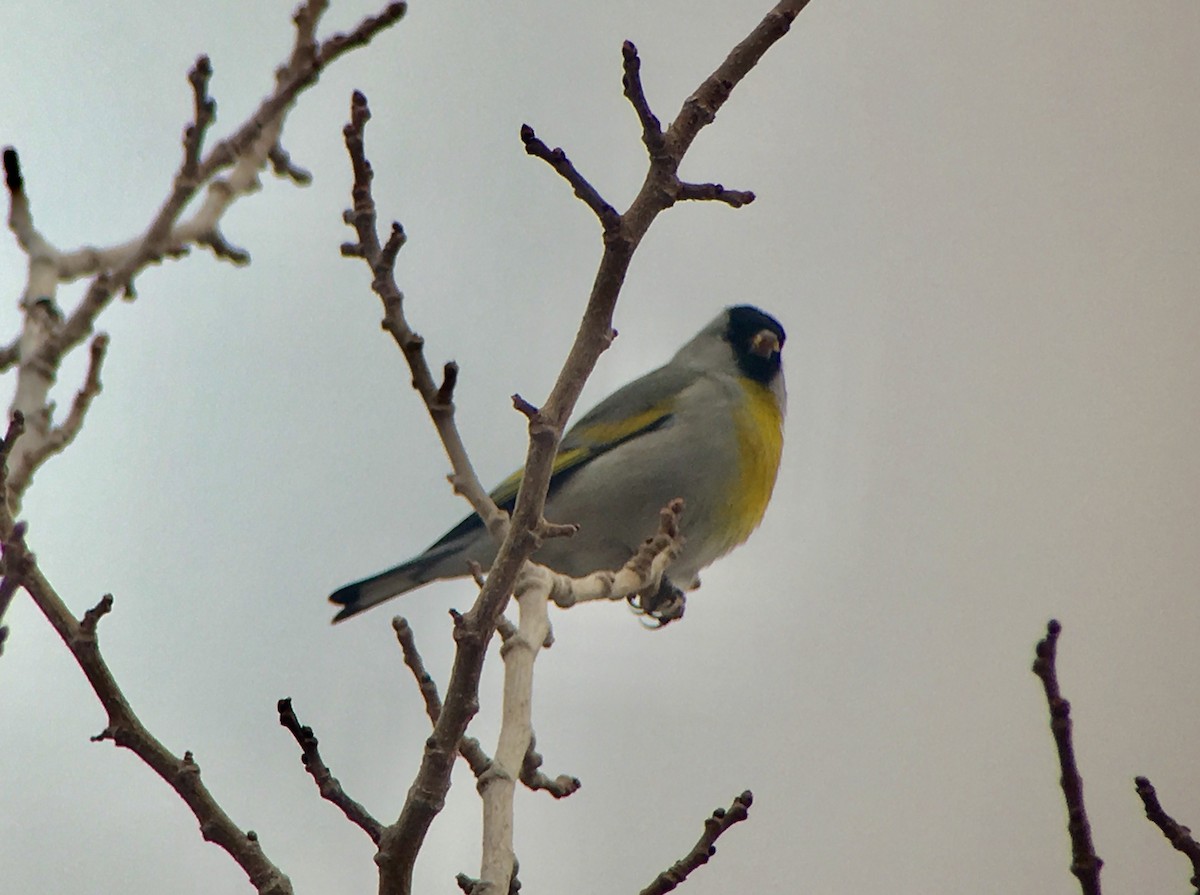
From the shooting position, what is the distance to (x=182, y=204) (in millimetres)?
2002

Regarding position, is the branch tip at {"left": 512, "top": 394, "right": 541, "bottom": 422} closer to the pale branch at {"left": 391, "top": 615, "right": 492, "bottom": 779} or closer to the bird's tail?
the pale branch at {"left": 391, "top": 615, "right": 492, "bottom": 779}

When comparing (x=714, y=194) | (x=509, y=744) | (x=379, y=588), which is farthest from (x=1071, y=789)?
(x=379, y=588)

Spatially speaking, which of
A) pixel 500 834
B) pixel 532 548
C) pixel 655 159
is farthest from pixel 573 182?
pixel 500 834

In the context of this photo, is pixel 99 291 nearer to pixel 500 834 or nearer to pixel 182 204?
pixel 182 204

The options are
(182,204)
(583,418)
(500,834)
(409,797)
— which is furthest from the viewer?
(583,418)

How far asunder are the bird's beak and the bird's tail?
2.19 m

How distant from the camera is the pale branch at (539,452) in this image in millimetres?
2037

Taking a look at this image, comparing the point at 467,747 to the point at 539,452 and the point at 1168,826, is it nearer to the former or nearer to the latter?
the point at 539,452

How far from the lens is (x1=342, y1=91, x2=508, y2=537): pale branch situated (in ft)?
7.14

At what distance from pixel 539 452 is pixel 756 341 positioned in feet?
16.5

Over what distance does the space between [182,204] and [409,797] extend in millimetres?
1021

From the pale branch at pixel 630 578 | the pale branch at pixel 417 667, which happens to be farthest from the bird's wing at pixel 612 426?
the pale branch at pixel 417 667

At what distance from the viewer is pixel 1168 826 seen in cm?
215

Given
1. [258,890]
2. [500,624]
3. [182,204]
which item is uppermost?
[182,204]
